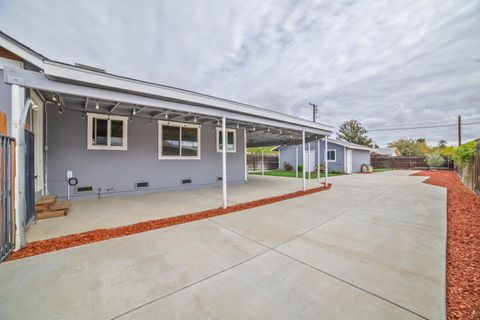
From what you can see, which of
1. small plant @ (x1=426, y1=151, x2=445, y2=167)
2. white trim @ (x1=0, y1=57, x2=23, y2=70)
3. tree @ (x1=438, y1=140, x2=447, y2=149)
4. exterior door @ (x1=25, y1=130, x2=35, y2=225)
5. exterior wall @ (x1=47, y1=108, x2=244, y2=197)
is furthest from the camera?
tree @ (x1=438, y1=140, x2=447, y2=149)

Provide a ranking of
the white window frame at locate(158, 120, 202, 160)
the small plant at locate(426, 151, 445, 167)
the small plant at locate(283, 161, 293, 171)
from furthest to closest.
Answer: the small plant at locate(426, 151, 445, 167) < the small plant at locate(283, 161, 293, 171) < the white window frame at locate(158, 120, 202, 160)

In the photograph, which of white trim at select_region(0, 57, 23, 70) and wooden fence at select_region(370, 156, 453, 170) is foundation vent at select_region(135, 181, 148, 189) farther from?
wooden fence at select_region(370, 156, 453, 170)

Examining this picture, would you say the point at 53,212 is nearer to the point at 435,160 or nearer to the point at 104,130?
the point at 104,130

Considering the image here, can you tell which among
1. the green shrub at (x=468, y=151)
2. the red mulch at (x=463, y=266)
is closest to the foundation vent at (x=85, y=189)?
the red mulch at (x=463, y=266)

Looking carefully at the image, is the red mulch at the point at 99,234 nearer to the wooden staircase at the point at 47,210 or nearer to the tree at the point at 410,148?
the wooden staircase at the point at 47,210

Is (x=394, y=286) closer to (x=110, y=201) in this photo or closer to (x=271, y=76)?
(x=110, y=201)

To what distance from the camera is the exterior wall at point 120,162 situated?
18.1ft

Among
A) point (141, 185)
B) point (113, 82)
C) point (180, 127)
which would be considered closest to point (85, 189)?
point (141, 185)

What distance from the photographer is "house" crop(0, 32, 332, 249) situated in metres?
3.16

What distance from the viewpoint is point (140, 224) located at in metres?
3.83

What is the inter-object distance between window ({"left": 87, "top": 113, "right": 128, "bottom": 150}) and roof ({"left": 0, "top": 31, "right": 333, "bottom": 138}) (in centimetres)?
192

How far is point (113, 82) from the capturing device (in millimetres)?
3584

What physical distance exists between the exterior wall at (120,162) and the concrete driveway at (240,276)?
3.93 metres

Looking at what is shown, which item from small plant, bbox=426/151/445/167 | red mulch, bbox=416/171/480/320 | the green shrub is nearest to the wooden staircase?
red mulch, bbox=416/171/480/320
